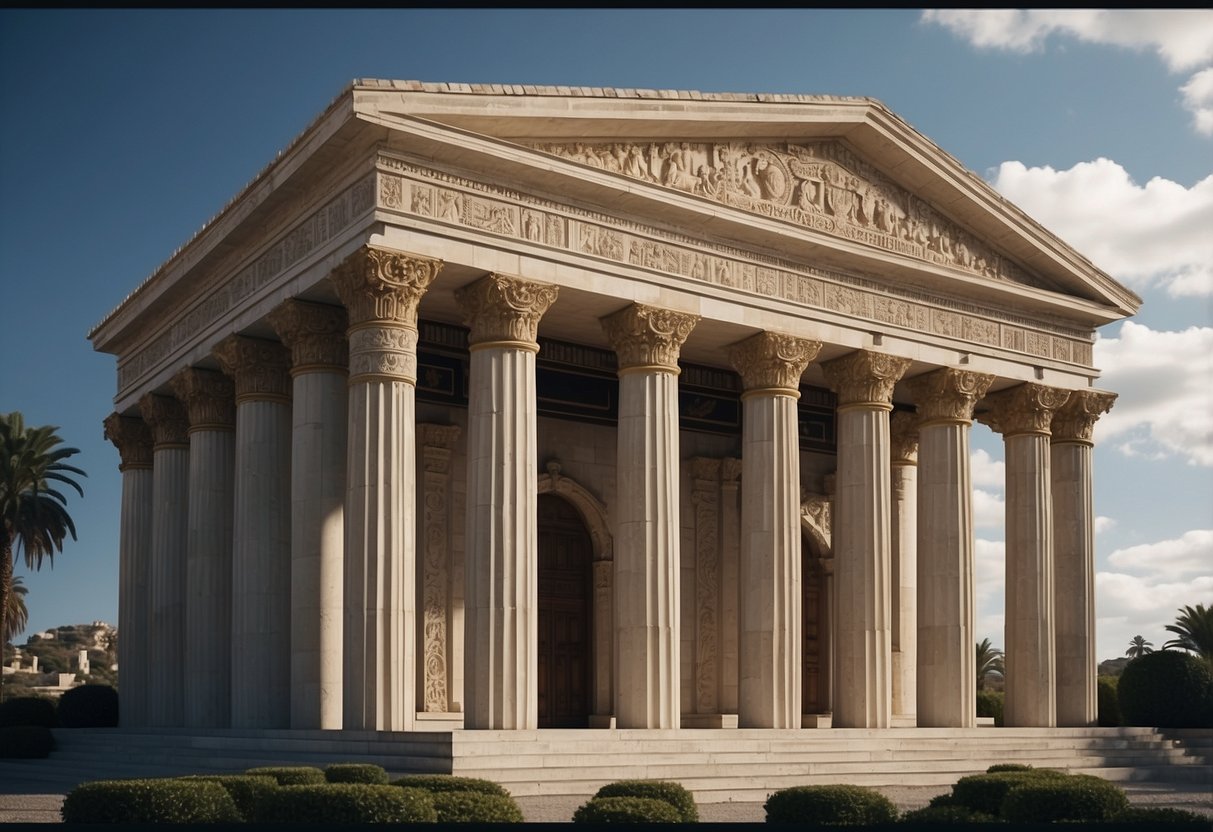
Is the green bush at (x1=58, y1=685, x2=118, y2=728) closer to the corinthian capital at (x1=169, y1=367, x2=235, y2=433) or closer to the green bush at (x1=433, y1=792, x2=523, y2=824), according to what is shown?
the corinthian capital at (x1=169, y1=367, x2=235, y2=433)

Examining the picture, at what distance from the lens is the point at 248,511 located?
31.4m

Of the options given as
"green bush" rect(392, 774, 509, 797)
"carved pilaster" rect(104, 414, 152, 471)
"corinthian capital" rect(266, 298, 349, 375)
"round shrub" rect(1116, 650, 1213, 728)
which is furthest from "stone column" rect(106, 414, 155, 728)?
"round shrub" rect(1116, 650, 1213, 728)

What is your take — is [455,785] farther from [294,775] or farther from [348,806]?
[294,775]

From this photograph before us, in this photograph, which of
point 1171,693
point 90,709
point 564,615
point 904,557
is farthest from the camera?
point 904,557

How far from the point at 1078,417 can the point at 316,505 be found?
69.6 feet

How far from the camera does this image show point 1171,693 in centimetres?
3659

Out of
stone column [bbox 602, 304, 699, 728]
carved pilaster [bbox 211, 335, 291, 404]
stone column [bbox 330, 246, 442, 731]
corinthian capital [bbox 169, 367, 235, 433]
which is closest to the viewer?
stone column [bbox 330, 246, 442, 731]

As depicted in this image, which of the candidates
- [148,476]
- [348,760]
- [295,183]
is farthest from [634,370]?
[148,476]

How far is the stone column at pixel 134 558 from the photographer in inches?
1517

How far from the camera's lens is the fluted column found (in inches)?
1133

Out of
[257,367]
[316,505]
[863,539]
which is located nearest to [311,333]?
[257,367]

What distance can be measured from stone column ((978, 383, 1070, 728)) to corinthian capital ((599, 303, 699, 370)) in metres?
11.9

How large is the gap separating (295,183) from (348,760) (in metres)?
11.7

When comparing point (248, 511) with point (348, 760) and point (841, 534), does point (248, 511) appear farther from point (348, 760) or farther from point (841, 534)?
point (841, 534)
